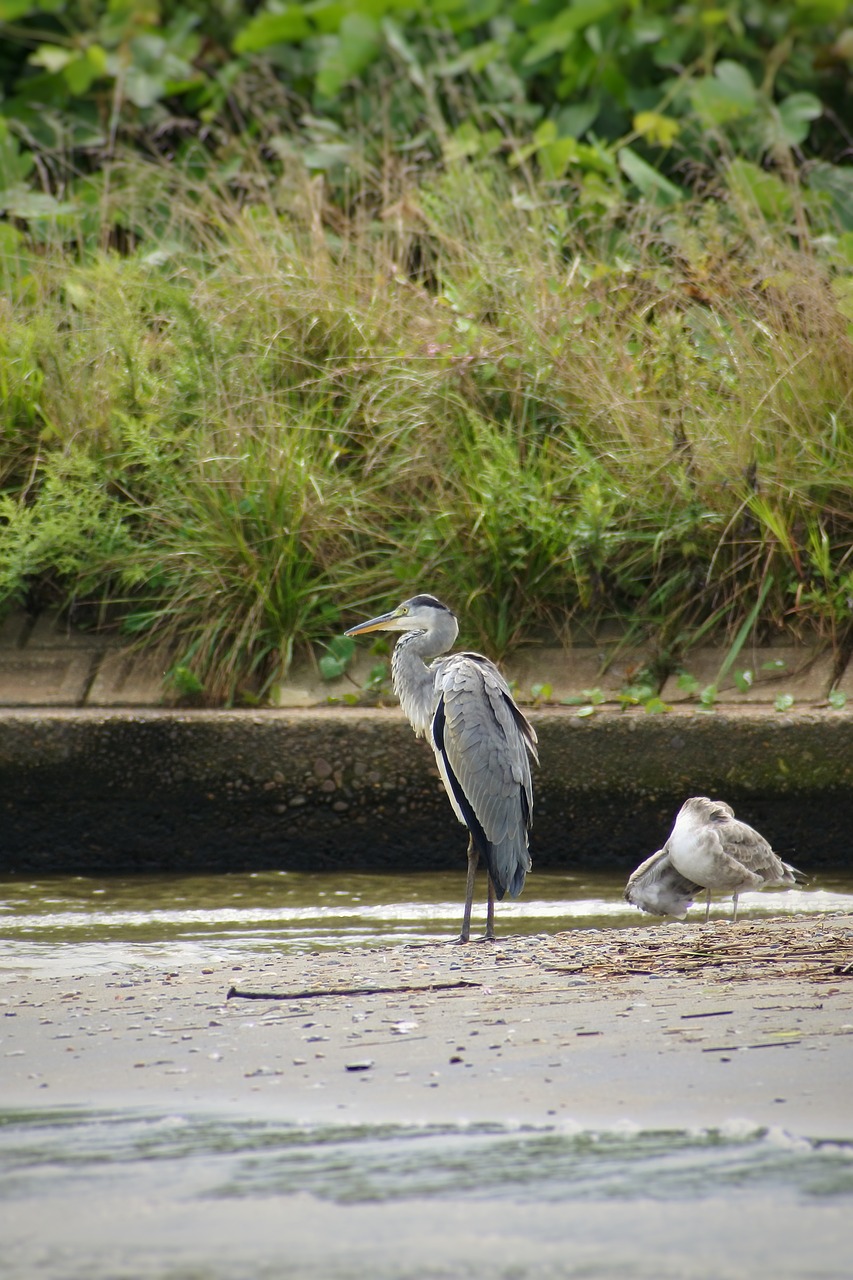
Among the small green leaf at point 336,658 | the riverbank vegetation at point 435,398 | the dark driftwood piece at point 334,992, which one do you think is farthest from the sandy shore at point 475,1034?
the riverbank vegetation at point 435,398

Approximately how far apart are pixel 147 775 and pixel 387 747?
909 mm

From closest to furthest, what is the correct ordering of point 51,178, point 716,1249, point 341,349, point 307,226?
point 716,1249 < point 341,349 < point 307,226 < point 51,178

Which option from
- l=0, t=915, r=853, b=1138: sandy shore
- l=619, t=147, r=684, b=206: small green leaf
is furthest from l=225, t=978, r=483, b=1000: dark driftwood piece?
l=619, t=147, r=684, b=206: small green leaf

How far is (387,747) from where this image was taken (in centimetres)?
596

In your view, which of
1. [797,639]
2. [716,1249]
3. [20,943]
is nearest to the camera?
[716,1249]

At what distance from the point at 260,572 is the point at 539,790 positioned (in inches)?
62.7

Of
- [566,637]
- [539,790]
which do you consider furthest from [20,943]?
[566,637]

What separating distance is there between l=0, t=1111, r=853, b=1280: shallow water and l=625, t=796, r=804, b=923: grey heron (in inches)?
83.0

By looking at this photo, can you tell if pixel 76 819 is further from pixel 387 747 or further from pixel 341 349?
pixel 341 349

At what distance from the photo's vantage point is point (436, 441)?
7.12 meters

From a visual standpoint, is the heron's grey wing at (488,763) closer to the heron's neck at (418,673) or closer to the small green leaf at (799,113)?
the heron's neck at (418,673)

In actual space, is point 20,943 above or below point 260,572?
below

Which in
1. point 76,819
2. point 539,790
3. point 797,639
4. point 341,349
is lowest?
point 76,819

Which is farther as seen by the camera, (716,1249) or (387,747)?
(387,747)
